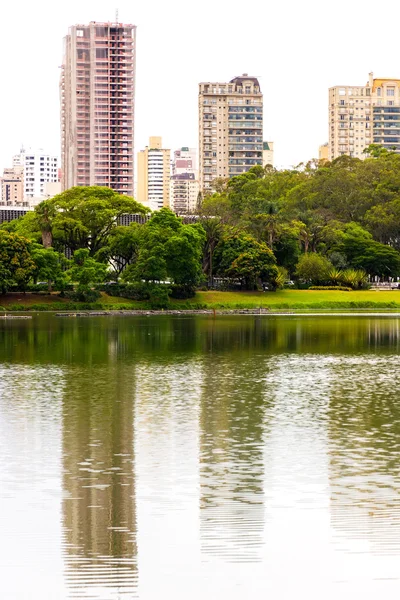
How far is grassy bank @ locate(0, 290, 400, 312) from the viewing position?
91.7 meters

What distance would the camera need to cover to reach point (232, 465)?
2027 cm

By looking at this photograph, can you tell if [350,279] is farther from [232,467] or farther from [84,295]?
[232,467]

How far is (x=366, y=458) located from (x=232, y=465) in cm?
277

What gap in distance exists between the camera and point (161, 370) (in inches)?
1570

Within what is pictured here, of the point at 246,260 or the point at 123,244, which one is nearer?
the point at 246,260

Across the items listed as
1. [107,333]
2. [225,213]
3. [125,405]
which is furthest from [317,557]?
[225,213]

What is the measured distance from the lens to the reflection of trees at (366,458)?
15438mm

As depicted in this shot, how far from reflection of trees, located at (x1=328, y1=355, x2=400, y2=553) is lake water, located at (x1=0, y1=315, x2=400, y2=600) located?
1.9 inches

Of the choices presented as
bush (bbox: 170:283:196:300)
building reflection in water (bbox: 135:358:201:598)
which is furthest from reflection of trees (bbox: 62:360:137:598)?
bush (bbox: 170:283:196:300)

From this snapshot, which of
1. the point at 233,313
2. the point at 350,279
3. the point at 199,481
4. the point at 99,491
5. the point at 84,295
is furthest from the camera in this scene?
the point at 350,279

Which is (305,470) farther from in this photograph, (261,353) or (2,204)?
(2,204)

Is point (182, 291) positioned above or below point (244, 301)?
above

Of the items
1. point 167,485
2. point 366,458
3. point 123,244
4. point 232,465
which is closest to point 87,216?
point 123,244

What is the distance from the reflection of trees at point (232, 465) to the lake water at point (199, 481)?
1.9 inches
